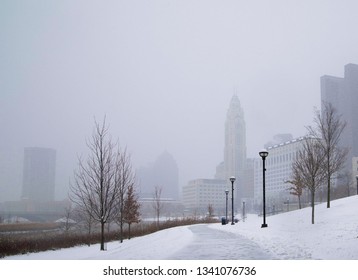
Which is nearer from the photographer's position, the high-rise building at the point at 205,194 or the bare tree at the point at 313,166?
the bare tree at the point at 313,166

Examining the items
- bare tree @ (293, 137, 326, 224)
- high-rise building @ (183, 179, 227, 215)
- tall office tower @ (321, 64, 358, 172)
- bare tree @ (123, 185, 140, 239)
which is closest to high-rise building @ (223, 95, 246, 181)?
high-rise building @ (183, 179, 227, 215)

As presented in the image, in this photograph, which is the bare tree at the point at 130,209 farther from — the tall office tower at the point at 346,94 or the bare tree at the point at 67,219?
the tall office tower at the point at 346,94

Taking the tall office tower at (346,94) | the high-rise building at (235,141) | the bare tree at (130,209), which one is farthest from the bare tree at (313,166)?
the high-rise building at (235,141)

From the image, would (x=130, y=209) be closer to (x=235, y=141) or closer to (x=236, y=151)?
(x=235, y=141)

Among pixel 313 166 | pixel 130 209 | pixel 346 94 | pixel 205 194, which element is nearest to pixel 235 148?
pixel 205 194

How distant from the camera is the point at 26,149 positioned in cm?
3089

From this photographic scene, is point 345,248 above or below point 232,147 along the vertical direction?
below

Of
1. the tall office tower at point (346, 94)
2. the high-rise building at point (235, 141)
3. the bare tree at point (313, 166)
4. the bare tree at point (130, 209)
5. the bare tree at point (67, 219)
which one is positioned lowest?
the bare tree at point (67, 219)

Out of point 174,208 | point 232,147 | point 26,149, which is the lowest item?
point 174,208

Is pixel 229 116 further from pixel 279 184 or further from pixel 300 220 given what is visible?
pixel 300 220

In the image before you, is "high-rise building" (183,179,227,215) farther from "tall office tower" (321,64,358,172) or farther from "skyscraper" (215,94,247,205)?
"tall office tower" (321,64,358,172)
